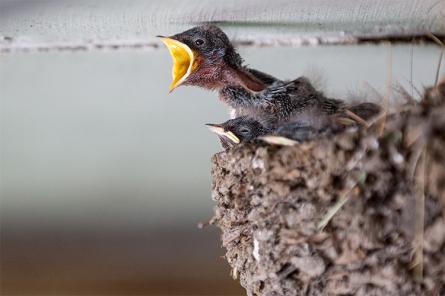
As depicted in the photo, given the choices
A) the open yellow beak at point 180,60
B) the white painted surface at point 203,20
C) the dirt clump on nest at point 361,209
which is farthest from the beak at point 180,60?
the dirt clump on nest at point 361,209

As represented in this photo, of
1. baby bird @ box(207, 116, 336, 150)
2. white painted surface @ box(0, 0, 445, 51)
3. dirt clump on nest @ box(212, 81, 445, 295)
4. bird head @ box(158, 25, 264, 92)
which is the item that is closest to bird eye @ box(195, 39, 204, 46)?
bird head @ box(158, 25, 264, 92)

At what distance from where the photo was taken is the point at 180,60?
1.83 m

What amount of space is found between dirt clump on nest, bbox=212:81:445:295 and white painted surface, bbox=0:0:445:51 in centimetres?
53

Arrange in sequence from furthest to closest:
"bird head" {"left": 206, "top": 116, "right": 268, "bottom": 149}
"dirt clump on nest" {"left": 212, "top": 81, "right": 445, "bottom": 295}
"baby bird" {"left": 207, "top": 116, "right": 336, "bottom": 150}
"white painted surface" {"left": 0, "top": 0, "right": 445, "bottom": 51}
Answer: "white painted surface" {"left": 0, "top": 0, "right": 445, "bottom": 51}, "bird head" {"left": 206, "top": 116, "right": 268, "bottom": 149}, "baby bird" {"left": 207, "top": 116, "right": 336, "bottom": 150}, "dirt clump on nest" {"left": 212, "top": 81, "right": 445, "bottom": 295}

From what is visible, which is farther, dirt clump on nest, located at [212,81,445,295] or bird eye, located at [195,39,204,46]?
bird eye, located at [195,39,204,46]

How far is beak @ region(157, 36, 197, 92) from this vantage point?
1.79 m

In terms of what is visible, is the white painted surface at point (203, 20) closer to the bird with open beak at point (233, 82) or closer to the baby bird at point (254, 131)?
the bird with open beak at point (233, 82)

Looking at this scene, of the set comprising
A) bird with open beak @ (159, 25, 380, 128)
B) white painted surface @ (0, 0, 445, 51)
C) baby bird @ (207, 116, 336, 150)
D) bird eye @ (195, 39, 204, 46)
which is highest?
white painted surface @ (0, 0, 445, 51)

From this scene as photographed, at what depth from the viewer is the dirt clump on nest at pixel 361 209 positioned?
4.52ft

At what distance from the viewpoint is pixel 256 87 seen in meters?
1.85

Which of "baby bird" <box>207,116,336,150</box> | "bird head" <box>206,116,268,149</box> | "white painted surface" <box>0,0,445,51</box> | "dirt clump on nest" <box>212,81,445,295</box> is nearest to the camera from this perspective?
"dirt clump on nest" <box>212,81,445,295</box>

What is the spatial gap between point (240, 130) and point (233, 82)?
7.2 inches

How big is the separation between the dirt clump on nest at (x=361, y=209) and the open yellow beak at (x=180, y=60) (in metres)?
0.40

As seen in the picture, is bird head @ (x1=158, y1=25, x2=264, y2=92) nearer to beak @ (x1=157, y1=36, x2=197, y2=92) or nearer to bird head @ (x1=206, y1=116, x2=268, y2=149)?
beak @ (x1=157, y1=36, x2=197, y2=92)
